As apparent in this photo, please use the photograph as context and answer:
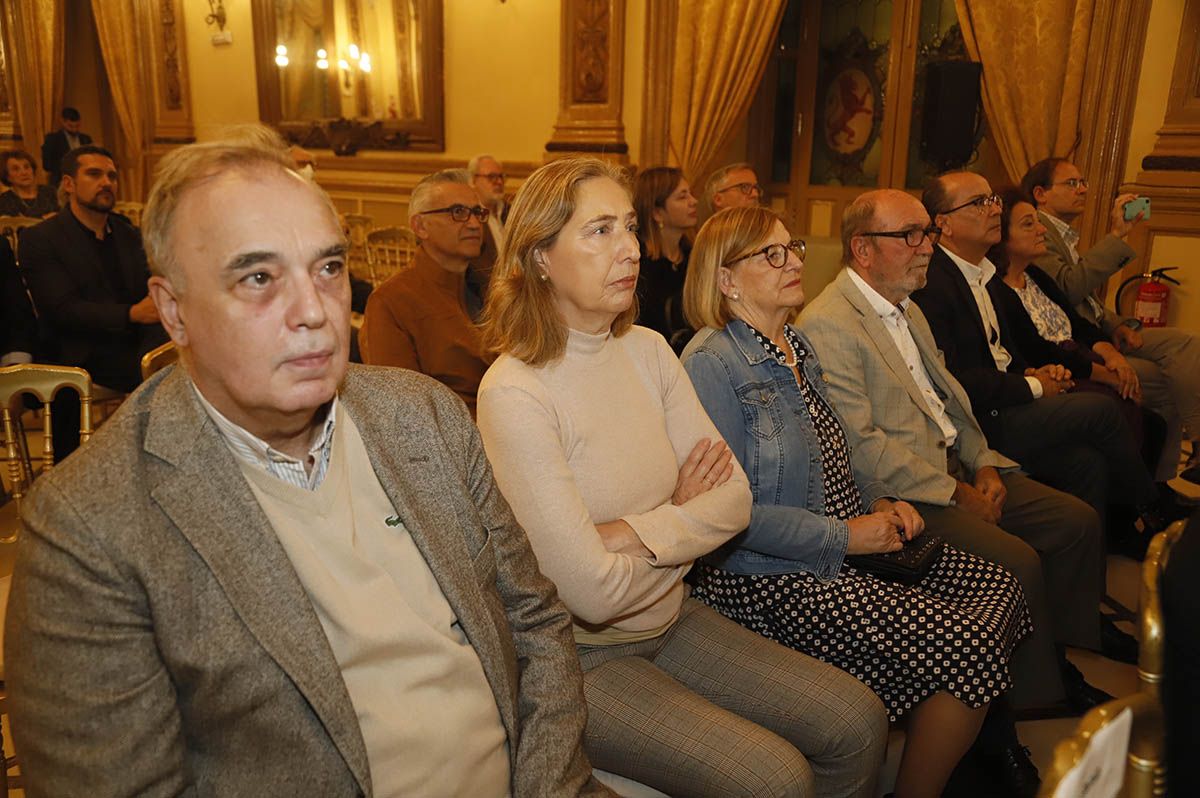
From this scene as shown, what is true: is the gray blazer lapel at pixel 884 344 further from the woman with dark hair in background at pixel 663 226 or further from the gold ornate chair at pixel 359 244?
the gold ornate chair at pixel 359 244

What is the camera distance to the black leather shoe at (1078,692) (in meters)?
2.53

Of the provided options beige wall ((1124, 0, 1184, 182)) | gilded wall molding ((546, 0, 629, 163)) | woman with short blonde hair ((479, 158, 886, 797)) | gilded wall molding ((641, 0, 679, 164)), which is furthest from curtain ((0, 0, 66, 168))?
woman with short blonde hair ((479, 158, 886, 797))

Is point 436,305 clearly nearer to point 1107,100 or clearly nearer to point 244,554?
point 244,554

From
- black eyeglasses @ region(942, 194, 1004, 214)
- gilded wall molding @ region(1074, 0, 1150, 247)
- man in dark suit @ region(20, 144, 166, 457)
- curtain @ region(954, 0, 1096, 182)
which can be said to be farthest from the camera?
curtain @ region(954, 0, 1096, 182)

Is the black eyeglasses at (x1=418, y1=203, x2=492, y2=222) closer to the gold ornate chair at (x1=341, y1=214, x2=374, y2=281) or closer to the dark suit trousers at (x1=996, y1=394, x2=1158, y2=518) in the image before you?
the dark suit trousers at (x1=996, y1=394, x2=1158, y2=518)

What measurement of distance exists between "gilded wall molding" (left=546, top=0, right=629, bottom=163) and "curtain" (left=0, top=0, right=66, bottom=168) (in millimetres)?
7639

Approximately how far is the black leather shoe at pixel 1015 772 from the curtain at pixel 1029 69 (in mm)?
3881

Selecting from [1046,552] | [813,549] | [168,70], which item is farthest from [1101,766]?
[168,70]

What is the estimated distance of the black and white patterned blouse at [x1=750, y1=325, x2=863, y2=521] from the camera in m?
2.20

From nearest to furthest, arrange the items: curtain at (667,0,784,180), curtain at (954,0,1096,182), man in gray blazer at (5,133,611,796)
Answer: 1. man in gray blazer at (5,133,611,796)
2. curtain at (954,0,1096,182)
3. curtain at (667,0,784,180)

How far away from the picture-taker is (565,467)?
1.67 meters

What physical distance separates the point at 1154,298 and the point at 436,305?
3922 mm

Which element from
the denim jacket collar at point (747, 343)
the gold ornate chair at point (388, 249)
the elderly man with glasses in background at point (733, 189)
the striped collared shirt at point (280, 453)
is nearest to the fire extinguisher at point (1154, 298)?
the elderly man with glasses in background at point (733, 189)

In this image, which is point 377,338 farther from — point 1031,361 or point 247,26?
point 247,26
